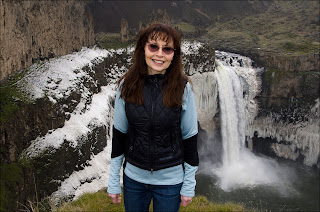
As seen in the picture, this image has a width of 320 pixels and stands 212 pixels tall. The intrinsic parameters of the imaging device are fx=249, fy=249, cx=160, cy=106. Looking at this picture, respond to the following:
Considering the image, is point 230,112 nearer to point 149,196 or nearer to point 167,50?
point 149,196

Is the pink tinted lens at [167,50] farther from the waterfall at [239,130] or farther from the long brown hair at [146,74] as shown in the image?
the waterfall at [239,130]

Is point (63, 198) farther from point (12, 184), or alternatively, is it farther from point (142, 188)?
point (142, 188)

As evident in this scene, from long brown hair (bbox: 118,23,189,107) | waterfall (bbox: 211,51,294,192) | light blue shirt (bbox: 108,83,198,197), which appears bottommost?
waterfall (bbox: 211,51,294,192)

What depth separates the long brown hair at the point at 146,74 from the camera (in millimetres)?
2580

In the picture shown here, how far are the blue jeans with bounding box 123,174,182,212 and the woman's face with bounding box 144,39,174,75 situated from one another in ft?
4.18

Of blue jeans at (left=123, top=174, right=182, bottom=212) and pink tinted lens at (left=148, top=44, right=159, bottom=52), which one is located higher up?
pink tinted lens at (left=148, top=44, right=159, bottom=52)

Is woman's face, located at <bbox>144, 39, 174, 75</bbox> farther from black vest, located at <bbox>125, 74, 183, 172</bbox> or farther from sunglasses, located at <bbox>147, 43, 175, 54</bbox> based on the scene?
black vest, located at <bbox>125, 74, 183, 172</bbox>

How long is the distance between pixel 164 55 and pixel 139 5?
28.7 metres

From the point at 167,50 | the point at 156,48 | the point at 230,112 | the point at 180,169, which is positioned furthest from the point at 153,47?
the point at 230,112

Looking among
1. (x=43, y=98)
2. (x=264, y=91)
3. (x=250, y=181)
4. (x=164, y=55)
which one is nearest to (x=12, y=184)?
(x=43, y=98)

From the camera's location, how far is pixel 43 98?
10914mm

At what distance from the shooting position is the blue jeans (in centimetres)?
268

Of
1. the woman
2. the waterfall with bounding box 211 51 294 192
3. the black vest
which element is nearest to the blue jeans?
the woman

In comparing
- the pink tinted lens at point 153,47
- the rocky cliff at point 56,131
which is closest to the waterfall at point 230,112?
the rocky cliff at point 56,131
